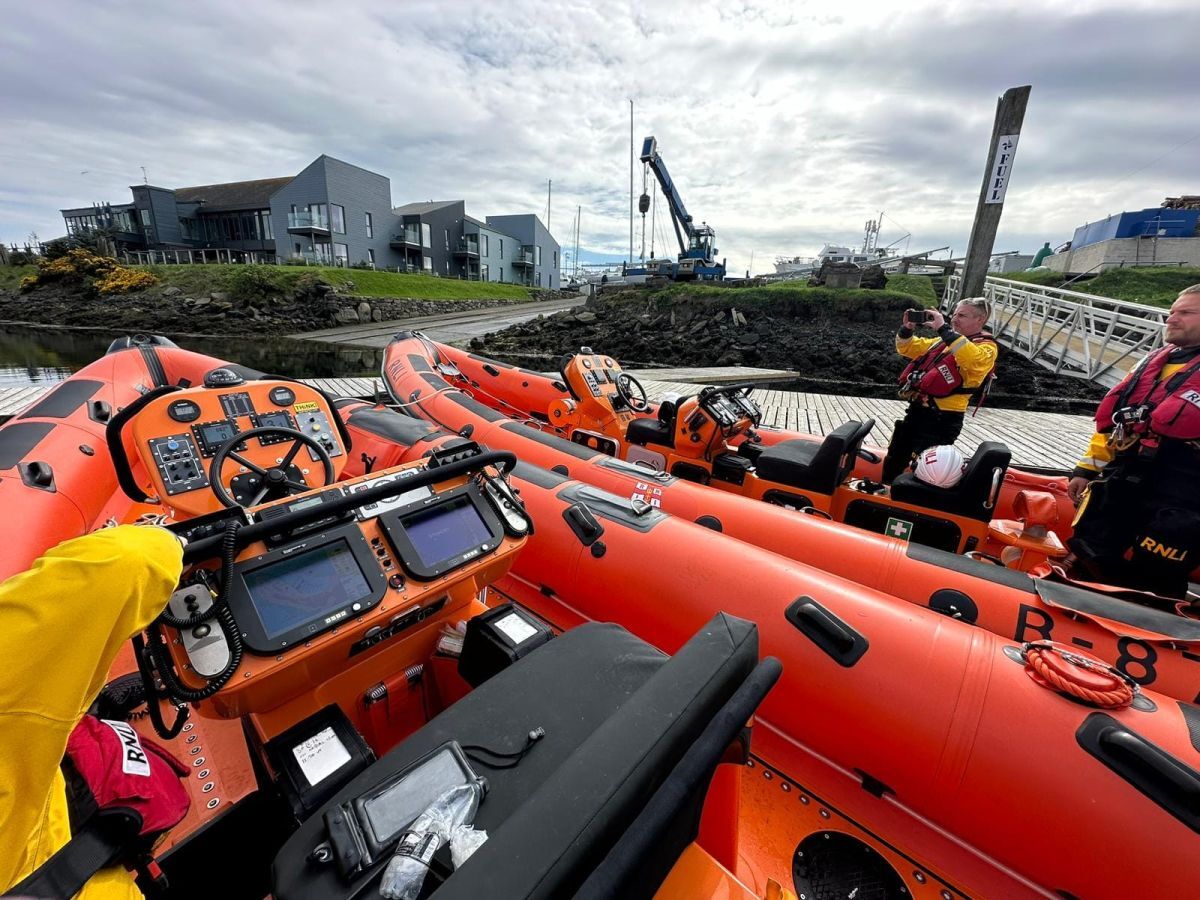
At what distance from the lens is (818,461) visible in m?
3.35

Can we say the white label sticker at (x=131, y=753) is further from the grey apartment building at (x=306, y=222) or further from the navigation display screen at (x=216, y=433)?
the grey apartment building at (x=306, y=222)

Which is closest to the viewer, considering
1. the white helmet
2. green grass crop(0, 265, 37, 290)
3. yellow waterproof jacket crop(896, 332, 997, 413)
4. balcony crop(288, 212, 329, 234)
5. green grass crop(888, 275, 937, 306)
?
the white helmet

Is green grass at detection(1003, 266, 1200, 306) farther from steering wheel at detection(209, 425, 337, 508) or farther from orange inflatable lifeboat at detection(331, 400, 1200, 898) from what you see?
steering wheel at detection(209, 425, 337, 508)

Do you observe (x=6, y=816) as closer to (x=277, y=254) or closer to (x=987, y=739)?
(x=987, y=739)

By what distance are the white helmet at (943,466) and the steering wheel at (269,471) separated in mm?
3314

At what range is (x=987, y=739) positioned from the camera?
1.51 metres

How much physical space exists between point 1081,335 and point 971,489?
11.2 m

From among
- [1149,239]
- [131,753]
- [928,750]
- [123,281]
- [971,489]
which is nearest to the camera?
[131,753]

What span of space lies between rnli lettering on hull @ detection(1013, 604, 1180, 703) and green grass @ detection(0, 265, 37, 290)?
139 ft

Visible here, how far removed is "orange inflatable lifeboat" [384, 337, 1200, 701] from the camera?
1.85 m

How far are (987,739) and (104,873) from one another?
7.21 feet

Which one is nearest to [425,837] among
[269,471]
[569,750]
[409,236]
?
[569,750]

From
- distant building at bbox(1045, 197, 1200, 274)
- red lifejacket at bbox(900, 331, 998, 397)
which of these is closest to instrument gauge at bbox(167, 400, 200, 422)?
red lifejacket at bbox(900, 331, 998, 397)

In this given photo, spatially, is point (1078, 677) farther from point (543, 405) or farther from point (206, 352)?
point (206, 352)
